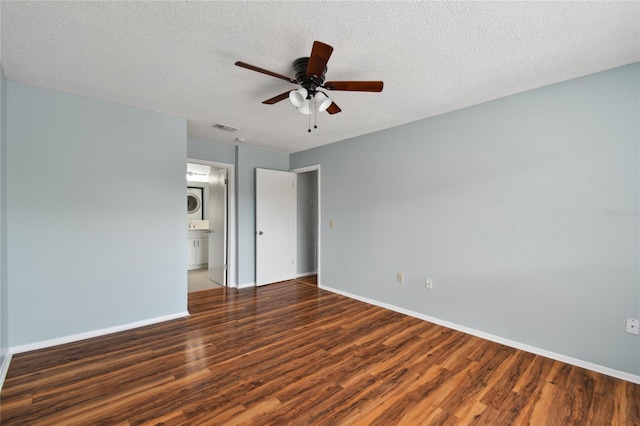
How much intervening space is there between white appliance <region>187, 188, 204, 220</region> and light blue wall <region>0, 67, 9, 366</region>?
4.40m

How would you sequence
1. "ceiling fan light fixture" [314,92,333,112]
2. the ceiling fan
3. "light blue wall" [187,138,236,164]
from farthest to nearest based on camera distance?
1. "light blue wall" [187,138,236,164]
2. "ceiling fan light fixture" [314,92,333,112]
3. the ceiling fan

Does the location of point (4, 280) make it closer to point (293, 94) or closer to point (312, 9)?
point (293, 94)

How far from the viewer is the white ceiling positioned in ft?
5.35

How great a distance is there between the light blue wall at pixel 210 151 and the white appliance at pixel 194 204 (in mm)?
2567

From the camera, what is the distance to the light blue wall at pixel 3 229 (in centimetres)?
224

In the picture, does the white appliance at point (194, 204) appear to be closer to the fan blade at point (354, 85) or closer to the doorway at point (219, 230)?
the doorway at point (219, 230)

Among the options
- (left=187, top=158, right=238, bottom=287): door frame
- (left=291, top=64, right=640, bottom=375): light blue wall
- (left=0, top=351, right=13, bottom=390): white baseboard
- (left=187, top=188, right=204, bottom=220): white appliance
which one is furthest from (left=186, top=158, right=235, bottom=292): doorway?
(left=291, top=64, right=640, bottom=375): light blue wall

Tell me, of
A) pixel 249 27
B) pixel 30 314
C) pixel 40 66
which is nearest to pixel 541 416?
pixel 249 27

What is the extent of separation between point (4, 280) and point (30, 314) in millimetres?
421

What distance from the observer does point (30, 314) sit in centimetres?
259

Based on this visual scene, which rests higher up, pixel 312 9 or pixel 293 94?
pixel 312 9

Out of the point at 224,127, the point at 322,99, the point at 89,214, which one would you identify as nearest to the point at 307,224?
the point at 224,127

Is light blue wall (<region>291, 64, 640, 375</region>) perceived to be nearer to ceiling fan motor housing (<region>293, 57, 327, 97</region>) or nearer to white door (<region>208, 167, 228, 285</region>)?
ceiling fan motor housing (<region>293, 57, 327, 97</region>)

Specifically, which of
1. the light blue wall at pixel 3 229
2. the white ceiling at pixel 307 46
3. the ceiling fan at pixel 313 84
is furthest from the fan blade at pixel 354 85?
the light blue wall at pixel 3 229
